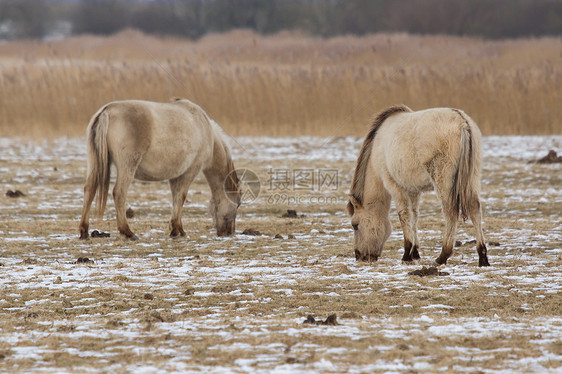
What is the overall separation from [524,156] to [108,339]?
13.8m

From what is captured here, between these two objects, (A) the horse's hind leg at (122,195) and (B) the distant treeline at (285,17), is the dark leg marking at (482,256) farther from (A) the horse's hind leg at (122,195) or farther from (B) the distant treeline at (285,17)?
(B) the distant treeline at (285,17)

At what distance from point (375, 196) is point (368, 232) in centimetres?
41

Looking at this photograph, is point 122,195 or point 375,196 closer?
point 375,196

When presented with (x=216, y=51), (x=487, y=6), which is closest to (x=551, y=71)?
(x=487, y=6)

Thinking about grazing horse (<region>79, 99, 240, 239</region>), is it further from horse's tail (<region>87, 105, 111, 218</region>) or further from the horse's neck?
the horse's neck

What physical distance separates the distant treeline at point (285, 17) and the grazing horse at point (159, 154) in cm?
1329

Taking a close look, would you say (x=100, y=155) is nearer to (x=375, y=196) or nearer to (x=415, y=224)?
(x=375, y=196)

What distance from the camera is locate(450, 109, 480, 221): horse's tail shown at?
642 cm

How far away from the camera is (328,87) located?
19922 millimetres

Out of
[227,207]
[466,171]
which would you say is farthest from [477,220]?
[227,207]

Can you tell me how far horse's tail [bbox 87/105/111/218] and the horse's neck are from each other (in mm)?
3283

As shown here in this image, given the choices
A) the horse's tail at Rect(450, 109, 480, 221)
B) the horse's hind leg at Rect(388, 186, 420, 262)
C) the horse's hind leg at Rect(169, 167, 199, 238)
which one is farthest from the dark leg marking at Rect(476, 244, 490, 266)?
the horse's hind leg at Rect(169, 167, 199, 238)

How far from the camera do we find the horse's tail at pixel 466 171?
6418 millimetres

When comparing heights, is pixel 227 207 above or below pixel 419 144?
below
